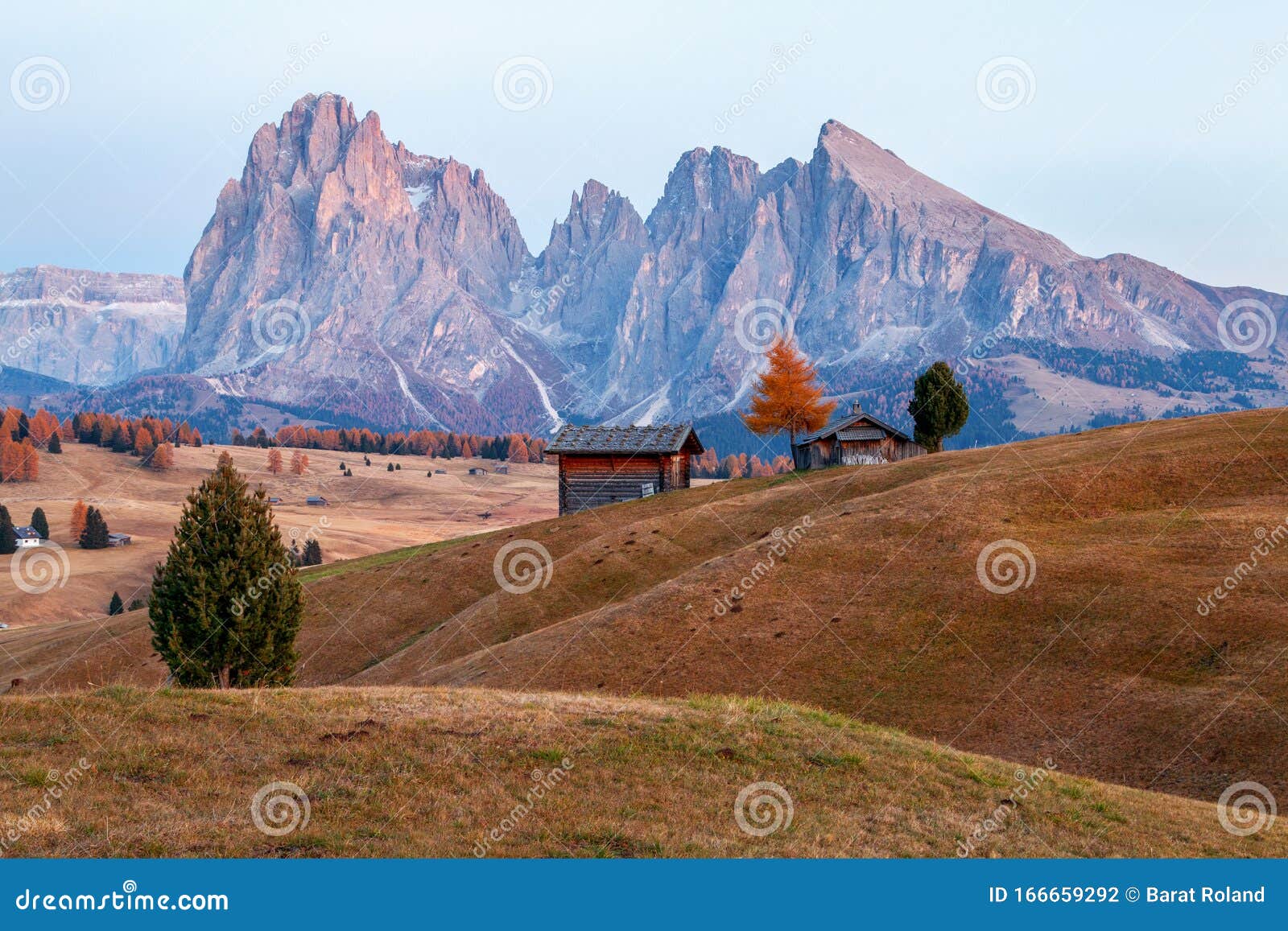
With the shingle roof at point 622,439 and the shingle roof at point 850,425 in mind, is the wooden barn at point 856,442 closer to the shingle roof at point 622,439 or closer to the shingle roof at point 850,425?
the shingle roof at point 850,425

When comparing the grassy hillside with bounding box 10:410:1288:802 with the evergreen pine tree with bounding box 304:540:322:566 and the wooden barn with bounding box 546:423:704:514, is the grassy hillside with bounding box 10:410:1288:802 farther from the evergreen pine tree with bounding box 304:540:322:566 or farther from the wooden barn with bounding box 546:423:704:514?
the evergreen pine tree with bounding box 304:540:322:566

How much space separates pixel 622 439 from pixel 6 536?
134 meters

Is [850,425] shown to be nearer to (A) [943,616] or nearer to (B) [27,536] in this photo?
(A) [943,616]

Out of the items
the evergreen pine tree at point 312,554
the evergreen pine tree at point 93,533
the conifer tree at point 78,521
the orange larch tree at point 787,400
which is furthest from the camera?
the conifer tree at point 78,521

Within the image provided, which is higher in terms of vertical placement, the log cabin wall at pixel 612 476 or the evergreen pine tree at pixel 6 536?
the log cabin wall at pixel 612 476

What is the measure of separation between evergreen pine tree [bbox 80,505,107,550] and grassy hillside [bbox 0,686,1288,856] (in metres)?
163

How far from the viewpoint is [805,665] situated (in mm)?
35406

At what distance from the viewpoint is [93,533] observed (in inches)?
6363

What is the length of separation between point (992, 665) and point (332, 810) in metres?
25.1

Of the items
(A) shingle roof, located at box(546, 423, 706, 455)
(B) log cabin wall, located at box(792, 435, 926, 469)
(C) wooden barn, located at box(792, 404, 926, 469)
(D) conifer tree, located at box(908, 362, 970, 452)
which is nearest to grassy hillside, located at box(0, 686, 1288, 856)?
(A) shingle roof, located at box(546, 423, 706, 455)

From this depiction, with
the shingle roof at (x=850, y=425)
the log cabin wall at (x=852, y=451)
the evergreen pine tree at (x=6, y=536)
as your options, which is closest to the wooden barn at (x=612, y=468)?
the shingle roof at (x=850, y=425)

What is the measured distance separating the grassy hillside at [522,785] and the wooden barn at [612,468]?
190 feet

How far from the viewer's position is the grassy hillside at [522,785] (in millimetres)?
13078

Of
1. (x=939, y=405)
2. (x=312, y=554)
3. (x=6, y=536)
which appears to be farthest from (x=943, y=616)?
(x=6, y=536)
